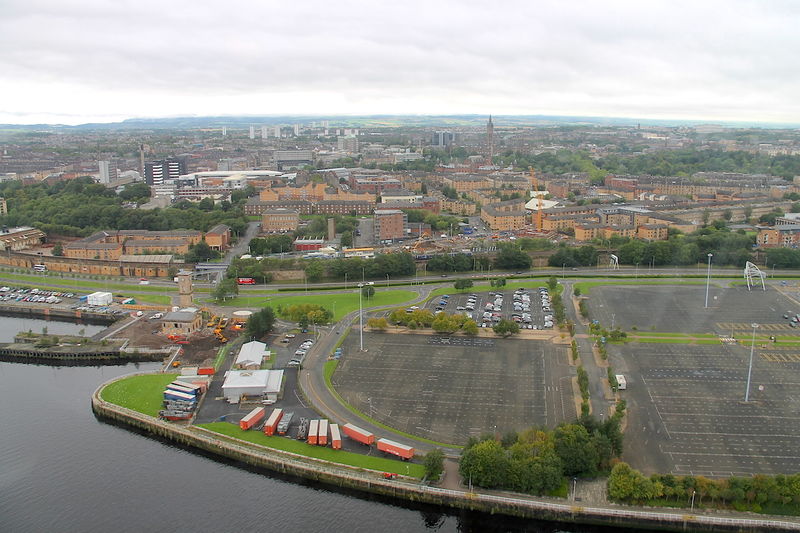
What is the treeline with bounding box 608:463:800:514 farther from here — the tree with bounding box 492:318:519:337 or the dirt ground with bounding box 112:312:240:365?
the dirt ground with bounding box 112:312:240:365

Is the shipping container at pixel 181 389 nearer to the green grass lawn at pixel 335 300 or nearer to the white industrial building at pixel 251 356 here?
the white industrial building at pixel 251 356

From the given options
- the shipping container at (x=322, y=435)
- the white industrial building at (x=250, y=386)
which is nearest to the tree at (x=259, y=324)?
the white industrial building at (x=250, y=386)

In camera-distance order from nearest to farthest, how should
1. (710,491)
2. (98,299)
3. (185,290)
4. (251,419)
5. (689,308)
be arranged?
1. (710,491)
2. (251,419)
3. (689,308)
4. (185,290)
5. (98,299)

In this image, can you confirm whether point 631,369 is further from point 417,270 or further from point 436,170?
point 436,170

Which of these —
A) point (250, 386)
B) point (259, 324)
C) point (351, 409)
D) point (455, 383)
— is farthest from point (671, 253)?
point (250, 386)

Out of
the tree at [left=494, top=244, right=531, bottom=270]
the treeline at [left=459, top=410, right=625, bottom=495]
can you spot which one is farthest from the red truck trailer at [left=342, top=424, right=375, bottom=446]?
the tree at [left=494, top=244, right=531, bottom=270]

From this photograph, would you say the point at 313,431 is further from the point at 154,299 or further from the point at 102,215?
the point at 102,215
